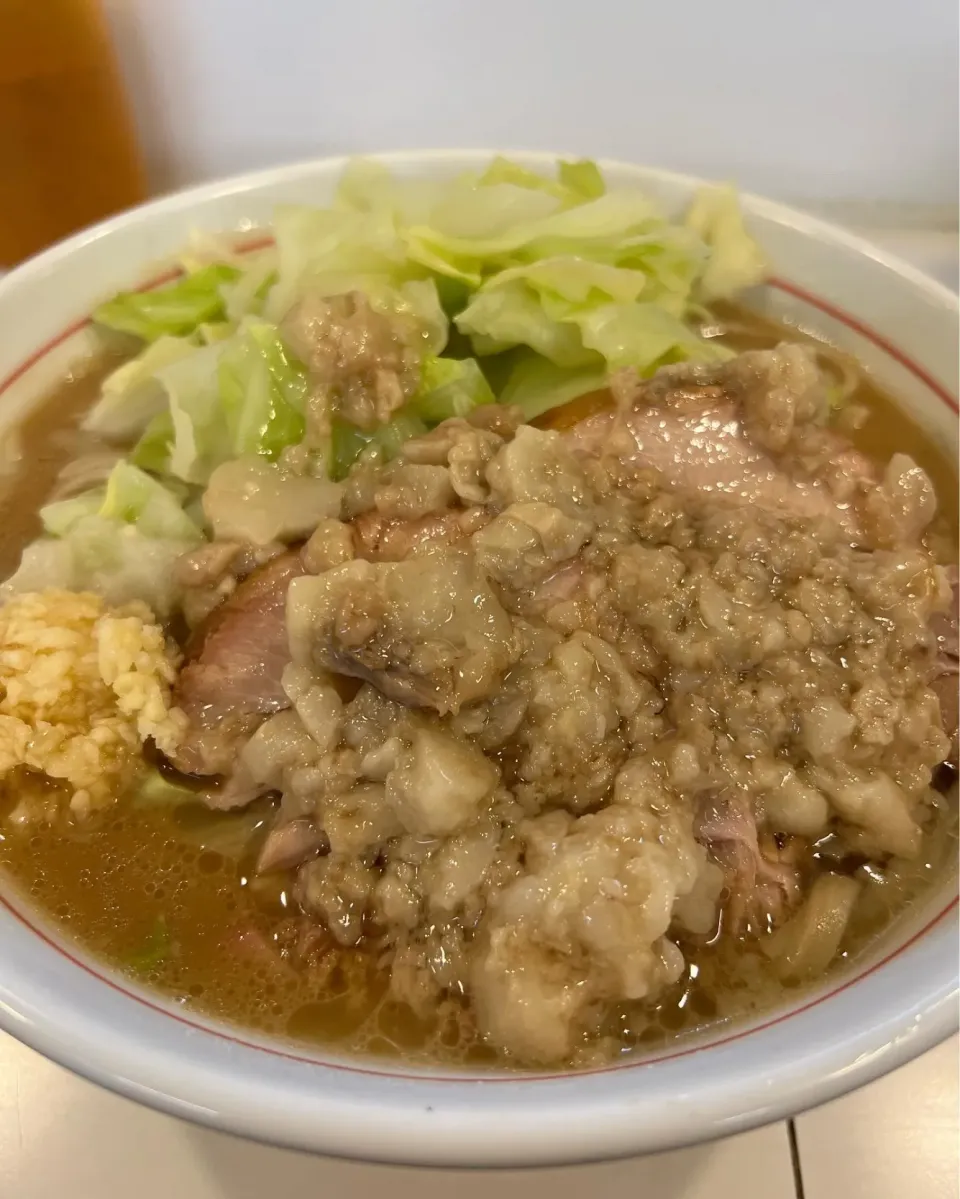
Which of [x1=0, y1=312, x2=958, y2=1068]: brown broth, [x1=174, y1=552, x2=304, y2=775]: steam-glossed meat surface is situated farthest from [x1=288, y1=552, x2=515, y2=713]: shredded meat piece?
[x1=0, y1=312, x2=958, y2=1068]: brown broth

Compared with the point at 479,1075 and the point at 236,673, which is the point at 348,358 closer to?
the point at 236,673

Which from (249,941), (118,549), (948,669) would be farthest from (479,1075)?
(118,549)

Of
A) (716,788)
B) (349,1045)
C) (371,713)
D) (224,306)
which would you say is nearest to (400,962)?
(349,1045)

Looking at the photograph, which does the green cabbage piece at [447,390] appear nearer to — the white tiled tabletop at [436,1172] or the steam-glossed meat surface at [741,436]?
the steam-glossed meat surface at [741,436]

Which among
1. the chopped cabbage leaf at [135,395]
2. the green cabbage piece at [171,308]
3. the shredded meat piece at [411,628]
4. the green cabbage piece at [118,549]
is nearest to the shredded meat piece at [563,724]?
the shredded meat piece at [411,628]

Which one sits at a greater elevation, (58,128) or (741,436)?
(58,128)

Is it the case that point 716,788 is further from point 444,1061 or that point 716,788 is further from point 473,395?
point 473,395

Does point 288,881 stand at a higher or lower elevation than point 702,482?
lower
